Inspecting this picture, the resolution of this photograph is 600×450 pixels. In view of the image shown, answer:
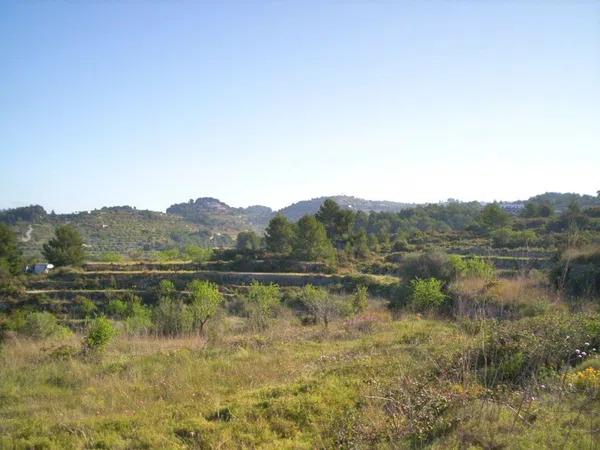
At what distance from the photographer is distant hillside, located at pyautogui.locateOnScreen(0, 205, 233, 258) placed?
95812 millimetres

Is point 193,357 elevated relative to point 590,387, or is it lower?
lower

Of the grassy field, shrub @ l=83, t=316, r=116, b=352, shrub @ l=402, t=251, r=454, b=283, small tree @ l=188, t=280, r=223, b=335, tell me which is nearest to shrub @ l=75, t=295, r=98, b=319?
small tree @ l=188, t=280, r=223, b=335

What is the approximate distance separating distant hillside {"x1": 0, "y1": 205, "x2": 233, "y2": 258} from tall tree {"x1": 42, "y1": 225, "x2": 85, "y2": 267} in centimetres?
3489

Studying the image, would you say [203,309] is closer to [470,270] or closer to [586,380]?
[470,270]

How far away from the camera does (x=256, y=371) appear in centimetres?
693

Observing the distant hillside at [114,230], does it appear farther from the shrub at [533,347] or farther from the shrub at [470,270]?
the shrub at [533,347]

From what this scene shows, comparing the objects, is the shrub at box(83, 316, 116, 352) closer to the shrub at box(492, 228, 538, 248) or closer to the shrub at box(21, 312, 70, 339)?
the shrub at box(21, 312, 70, 339)

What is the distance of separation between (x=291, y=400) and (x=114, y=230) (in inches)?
4571

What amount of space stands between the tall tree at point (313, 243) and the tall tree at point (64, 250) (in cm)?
2722

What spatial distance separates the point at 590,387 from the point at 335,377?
9.98ft

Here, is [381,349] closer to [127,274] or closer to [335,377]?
[335,377]

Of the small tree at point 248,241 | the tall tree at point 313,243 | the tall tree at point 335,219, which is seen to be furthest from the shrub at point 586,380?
the small tree at point 248,241

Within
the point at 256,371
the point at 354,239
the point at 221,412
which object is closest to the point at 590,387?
the point at 221,412

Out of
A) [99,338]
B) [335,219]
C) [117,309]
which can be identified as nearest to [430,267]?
[99,338]
